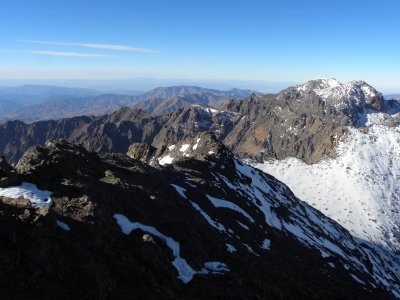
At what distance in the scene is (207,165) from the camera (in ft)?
201

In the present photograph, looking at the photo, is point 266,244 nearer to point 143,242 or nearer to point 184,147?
point 143,242

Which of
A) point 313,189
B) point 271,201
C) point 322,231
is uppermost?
point 271,201

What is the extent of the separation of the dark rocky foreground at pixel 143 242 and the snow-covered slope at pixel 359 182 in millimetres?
44481

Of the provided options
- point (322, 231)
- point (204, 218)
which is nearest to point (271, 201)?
point (322, 231)

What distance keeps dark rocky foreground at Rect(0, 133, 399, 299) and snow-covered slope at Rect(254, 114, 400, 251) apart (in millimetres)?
44481

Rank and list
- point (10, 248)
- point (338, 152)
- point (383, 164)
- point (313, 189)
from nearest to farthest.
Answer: point (10, 248) < point (313, 189) < point (383, 164) < point (338, 152)

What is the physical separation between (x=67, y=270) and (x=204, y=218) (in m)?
19.4

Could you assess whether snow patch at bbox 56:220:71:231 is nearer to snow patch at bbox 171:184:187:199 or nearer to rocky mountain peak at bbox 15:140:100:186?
rocky mountain peak at bbox 15:140:100:186

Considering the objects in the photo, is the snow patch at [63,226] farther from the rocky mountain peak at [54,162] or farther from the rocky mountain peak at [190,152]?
the rocky mountain peak at [190,152]

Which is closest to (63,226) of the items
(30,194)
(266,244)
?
(30,194)

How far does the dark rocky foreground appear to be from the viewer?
17312 millimetres

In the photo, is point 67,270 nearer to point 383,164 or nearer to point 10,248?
point 10,248

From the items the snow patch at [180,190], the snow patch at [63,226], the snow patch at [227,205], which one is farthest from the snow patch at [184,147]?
the snow patch at [63,226]

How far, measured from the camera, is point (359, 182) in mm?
109500
